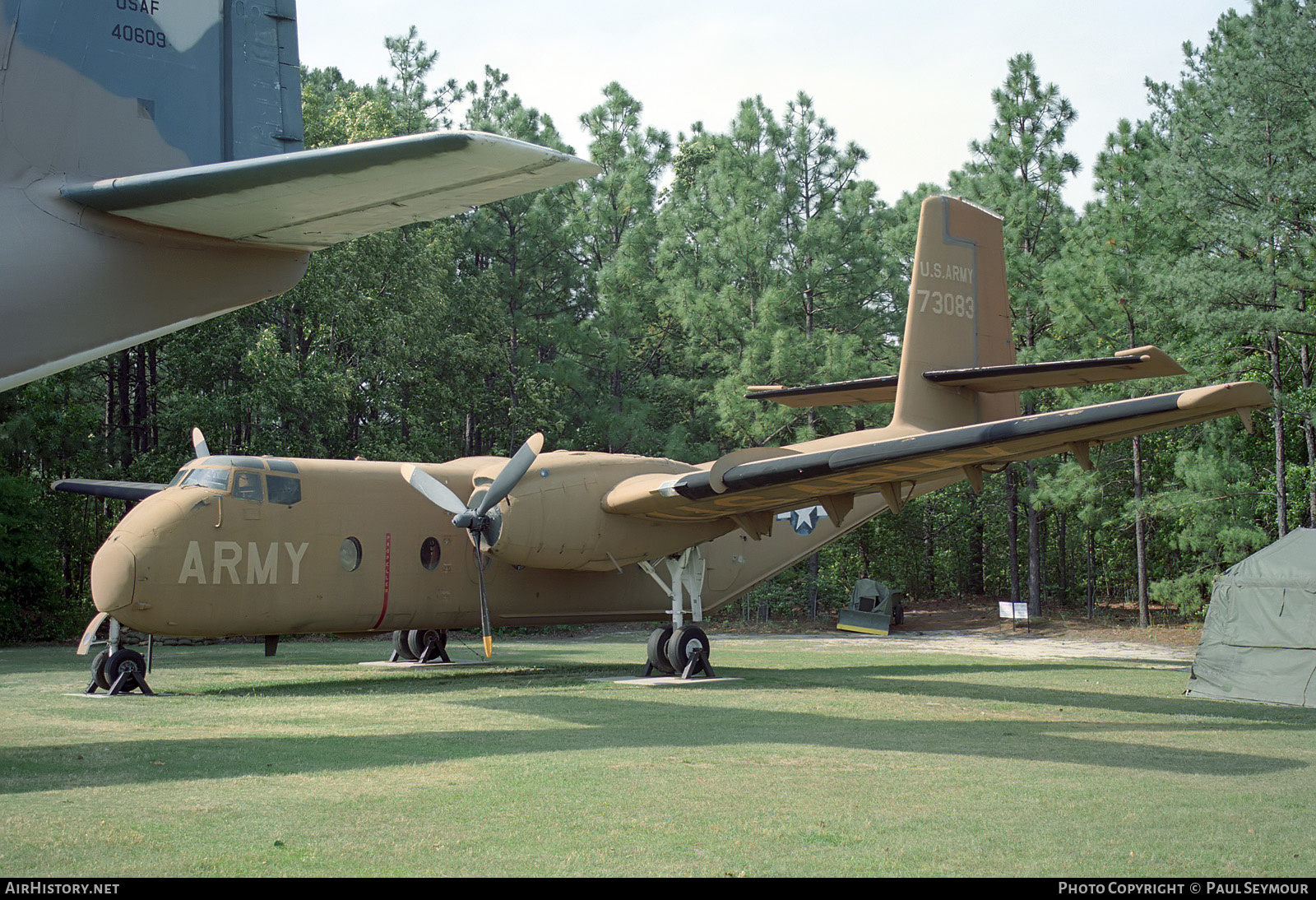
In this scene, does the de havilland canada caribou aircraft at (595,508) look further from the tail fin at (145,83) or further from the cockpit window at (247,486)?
the tail fin at (145,83)

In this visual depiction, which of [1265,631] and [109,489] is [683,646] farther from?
[109,489]

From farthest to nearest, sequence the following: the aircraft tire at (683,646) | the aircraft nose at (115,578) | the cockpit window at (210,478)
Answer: the aircraft tire at (683,646) → the cockpit window at (210,478) → the aircraft nose at (115,578)

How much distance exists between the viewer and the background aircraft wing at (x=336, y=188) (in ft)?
16.4

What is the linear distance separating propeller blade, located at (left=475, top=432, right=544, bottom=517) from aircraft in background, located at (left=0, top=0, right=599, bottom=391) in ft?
23.6

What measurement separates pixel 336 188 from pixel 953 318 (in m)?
13.2

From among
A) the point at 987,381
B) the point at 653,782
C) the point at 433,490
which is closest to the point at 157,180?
the point at 653,782

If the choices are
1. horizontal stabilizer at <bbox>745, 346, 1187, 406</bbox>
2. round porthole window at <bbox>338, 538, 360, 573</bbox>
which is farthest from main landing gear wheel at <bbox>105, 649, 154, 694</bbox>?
horizontal stabilizer at <bbox>745, 346, 1187, 406</bbox>

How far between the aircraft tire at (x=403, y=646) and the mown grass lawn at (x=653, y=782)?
3900mm

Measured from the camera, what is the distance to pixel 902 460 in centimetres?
1270

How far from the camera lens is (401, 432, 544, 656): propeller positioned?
14172 millimetres

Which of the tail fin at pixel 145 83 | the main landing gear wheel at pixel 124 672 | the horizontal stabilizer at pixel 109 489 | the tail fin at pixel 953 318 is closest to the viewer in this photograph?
the tail fin at pixel 145 83

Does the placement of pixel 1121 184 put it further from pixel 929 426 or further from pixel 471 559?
pixel 471 559

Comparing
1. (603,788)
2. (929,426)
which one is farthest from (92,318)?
(929,426)

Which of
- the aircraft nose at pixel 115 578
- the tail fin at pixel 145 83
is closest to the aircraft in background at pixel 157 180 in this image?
the tail fin at pixel 145 83
